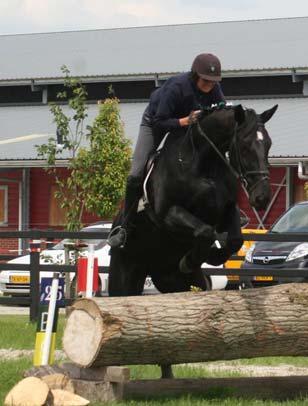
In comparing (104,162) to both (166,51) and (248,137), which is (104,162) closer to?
(248,137)

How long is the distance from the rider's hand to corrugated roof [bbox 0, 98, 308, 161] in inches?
718

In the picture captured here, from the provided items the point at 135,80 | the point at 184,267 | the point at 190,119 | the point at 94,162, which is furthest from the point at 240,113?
the point at 135,80

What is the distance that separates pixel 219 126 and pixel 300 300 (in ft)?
5.03

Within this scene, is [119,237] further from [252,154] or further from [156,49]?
[156,49]

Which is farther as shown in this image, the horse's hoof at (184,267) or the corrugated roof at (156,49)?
the corrugated roof at (156,49)

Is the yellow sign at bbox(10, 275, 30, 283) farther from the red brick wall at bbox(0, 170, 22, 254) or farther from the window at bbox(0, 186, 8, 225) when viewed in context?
the window at bbox(0, 186, 8, 225)

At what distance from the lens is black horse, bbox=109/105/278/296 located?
8422 mm

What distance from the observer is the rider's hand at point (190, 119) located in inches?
352

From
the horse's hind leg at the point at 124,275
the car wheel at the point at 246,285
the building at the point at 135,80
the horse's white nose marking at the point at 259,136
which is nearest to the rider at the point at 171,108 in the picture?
the horse's hind leg at the point at 124,275

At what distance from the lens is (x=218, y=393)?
8.63 meters

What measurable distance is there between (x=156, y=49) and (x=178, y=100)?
30.5 m

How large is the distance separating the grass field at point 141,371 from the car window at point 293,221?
4917 millimetres

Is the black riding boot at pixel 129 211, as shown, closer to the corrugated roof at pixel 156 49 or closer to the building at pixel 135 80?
the building at pixel 135 80

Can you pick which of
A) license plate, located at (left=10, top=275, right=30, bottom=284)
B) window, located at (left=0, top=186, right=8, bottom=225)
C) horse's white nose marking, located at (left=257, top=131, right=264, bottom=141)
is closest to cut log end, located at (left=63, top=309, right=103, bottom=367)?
horse's white nose marking, located at (left=257, top=131, right=264, bottom=141)
